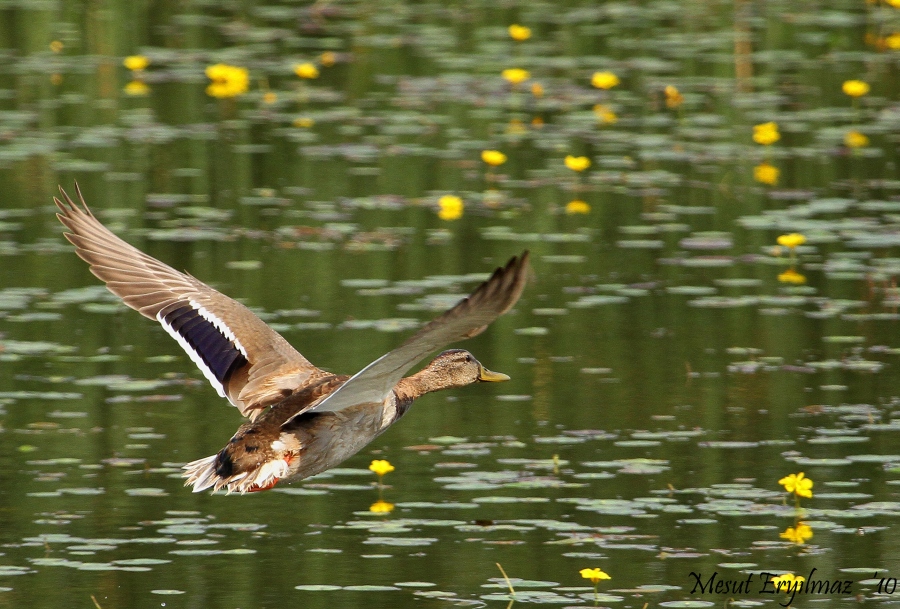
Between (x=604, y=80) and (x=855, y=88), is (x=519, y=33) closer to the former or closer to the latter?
(x=604, y=80)

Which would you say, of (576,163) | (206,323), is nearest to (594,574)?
(206,323)

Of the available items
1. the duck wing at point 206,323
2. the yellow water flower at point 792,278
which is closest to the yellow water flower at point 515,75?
the yellow water flower at point 792,278

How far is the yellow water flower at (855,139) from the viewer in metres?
13.3

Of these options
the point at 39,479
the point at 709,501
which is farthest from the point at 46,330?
the point at 709,501

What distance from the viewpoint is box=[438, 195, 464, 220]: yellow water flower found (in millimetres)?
11289

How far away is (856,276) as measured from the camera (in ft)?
33.8

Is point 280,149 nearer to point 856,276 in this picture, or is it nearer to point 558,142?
point 558,142

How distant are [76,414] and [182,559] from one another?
1816 mm

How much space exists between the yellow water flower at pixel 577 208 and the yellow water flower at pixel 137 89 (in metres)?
4.38

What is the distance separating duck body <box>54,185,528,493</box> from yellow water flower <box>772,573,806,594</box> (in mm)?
1422

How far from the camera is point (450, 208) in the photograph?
37.3ft

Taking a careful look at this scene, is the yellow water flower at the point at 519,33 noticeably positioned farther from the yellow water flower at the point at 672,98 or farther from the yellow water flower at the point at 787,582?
the yellow water flower at the point at 787,582

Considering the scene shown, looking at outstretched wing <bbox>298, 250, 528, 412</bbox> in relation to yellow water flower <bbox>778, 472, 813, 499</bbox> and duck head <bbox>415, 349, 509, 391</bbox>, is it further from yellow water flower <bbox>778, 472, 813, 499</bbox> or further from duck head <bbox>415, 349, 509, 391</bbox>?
yellow water flower <bbox>778, 472, 813, 499</bbox>

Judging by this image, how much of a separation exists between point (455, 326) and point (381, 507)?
7.48ft
